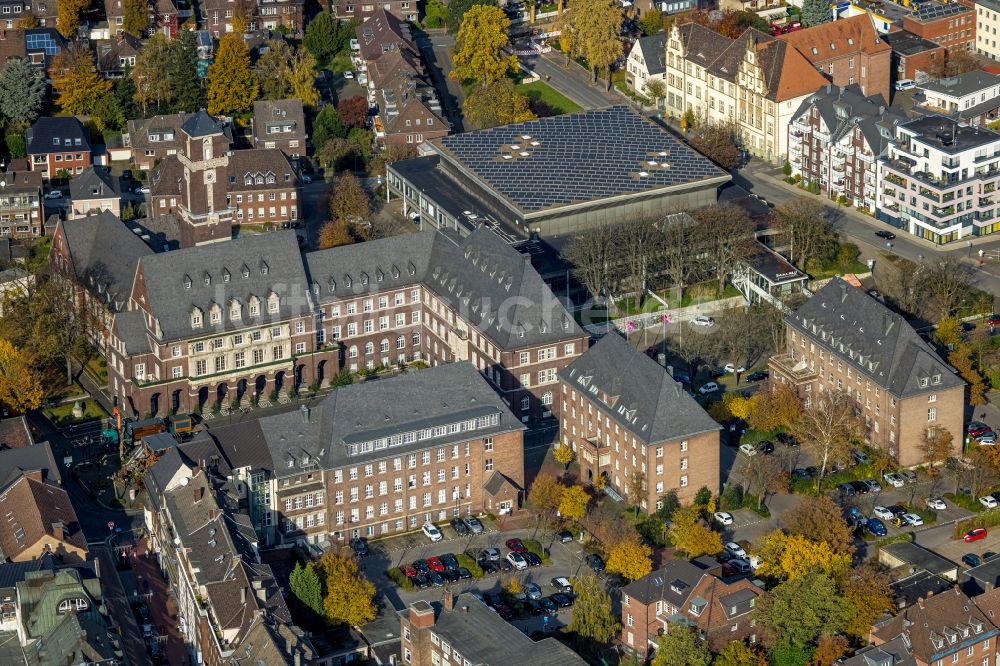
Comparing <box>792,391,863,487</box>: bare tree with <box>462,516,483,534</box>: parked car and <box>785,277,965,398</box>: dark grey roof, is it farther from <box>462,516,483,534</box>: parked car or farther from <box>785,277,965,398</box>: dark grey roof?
<box>462,516,483,534</box>: parked car

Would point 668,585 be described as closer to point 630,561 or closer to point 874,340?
point 630,561

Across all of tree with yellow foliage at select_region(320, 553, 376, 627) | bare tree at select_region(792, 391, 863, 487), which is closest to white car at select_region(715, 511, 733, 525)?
bare tree at select_region(792, 391, 863, 487)

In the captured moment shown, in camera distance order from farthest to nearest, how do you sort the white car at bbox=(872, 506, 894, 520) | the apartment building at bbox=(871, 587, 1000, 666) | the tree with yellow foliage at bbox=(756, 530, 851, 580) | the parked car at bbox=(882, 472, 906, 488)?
the parked car at bbox=(882, 472, 906, 488)
the white car at bbox=(872, 506, 894, 520)
the tree with yellow foliage at bbox=(756, 530, 851, 580)
the apartment building at bbox=(871, 587, 1000, 666)

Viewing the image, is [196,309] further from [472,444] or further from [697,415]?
[697,415]

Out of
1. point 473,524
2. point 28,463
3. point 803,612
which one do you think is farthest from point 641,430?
point 28,463

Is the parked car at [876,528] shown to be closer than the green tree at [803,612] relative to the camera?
No

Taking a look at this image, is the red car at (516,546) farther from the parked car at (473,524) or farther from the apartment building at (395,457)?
the apartment building at (395,457)

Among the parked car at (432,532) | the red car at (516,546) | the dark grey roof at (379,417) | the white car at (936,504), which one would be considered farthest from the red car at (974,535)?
the parked car at (432,532)
